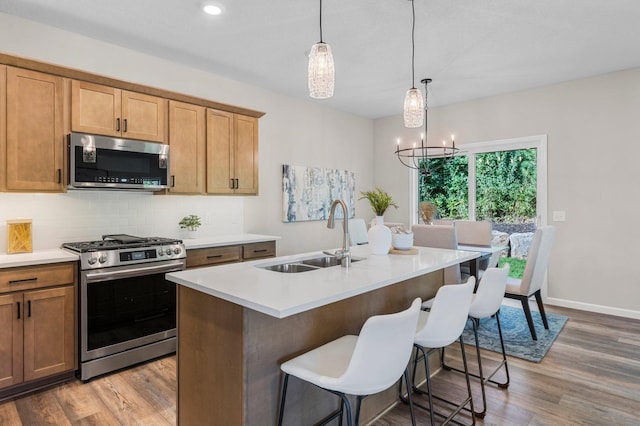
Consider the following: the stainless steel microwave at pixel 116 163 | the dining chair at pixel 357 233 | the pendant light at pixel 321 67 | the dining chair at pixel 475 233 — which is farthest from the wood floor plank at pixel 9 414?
the dining chair at pixel 475 233

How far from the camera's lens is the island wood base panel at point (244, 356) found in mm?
1562

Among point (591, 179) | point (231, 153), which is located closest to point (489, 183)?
point (591, 179)

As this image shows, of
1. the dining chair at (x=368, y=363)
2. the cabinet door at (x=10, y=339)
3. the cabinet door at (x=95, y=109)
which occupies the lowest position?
the cabinet door at (x=10, y=339)

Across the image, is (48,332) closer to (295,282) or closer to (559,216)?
(295,282)

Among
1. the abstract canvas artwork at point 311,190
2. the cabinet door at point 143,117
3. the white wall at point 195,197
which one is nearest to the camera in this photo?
the white wall at point 195,197

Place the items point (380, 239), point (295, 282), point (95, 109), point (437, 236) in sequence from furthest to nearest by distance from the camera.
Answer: point (437, 236)
point (95, 109)
point (380, 239)
point (295, 282)

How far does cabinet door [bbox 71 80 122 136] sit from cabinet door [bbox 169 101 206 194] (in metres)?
0.48

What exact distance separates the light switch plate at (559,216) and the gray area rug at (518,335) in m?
1.17

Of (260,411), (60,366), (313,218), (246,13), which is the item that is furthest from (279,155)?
(260,411)

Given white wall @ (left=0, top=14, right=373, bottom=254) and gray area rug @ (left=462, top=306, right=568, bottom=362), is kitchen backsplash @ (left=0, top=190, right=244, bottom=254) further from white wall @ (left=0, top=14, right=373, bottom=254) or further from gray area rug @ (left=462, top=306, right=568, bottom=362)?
gray area rug @ (left=462, top=306, right=568, bottom=362)

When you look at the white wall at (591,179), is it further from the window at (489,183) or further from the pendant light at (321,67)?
the pendant light at (321,67)

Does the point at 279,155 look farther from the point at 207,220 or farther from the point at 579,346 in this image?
the point at 579,346

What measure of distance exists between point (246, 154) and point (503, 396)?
3.20 metres

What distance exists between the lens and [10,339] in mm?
2385
